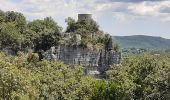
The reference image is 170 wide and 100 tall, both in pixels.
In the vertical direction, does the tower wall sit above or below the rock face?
above

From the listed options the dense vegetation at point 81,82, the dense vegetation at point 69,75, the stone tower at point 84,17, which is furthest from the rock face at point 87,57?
the dense vegetation at point 81,82

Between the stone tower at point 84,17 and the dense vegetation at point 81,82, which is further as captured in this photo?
the stone tower at point 84,17

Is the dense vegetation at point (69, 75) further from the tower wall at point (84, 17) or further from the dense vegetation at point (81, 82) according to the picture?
the tower wall at point (84, 17)

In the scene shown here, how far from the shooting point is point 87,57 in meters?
79.8

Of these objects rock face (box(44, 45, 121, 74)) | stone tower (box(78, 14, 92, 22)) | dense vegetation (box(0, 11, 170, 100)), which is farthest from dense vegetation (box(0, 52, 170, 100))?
stone tower (box(78, 14, 92, 22))

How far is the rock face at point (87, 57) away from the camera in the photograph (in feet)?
260

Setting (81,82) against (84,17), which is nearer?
(81,82)

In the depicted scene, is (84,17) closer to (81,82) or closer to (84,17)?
(84,17)

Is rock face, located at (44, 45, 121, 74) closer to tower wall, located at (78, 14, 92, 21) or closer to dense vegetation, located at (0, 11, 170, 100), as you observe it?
dense vegetation, located at (0, 11, 170, 100)

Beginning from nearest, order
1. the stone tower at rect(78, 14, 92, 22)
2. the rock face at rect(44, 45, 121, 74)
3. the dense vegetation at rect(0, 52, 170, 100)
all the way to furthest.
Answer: the dense vegetation at rect(0, 52, 170, 100) < the rock face at rect(44, 45, 121, 74) < the stone tower at rect(78, 14, 92, 22)

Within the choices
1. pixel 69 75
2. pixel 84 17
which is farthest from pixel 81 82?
pixel 84 17

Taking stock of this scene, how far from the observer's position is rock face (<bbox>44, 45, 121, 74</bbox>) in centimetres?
7925

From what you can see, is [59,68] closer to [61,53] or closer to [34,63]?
[34,63]

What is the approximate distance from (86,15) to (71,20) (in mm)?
2923
